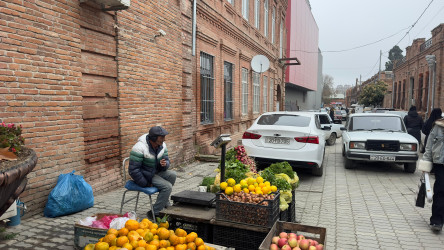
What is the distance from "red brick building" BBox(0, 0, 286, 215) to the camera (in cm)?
445

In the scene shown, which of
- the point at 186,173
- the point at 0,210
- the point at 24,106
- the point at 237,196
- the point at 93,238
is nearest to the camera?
the point at 0,210

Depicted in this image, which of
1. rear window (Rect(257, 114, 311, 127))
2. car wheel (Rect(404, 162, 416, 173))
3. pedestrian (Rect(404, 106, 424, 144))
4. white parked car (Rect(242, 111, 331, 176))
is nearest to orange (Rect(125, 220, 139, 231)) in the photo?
white parked car (Rect(242, 111, 331, 176))

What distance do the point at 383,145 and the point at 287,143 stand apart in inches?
120

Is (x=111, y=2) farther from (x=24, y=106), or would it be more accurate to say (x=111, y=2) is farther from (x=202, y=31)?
(x=202, y=31)

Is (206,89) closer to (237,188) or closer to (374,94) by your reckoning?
(237,188)

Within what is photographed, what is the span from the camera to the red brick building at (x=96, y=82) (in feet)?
14.6

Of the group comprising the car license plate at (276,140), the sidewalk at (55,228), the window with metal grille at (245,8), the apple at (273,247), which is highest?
the window with metal grille at (245,8)

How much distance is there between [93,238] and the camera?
3.36 m

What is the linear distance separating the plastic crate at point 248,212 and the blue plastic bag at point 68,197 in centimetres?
249

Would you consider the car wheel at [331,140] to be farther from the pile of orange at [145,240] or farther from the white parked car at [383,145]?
the pile of orange at [145,240]

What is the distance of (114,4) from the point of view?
573 cm

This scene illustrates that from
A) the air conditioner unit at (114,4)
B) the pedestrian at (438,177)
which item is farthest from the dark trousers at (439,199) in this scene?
the air conditioner unit at (114,4)

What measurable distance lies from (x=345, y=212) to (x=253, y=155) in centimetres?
271

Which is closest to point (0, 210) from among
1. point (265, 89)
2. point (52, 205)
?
point (52, 205)
